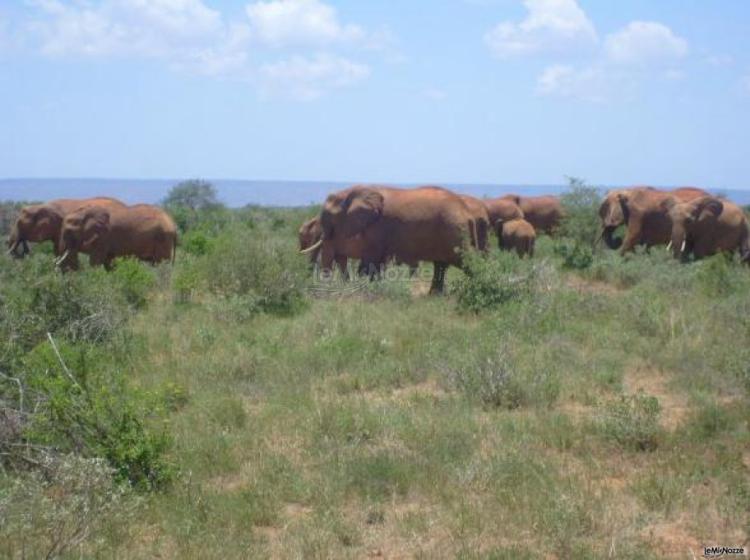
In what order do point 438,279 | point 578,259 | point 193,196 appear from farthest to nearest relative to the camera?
point 193,196
point 578,259
point 438,279

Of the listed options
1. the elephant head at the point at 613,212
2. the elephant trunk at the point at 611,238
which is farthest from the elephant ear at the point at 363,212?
the elephant trunk at the point at 611,238

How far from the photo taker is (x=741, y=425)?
684 cm

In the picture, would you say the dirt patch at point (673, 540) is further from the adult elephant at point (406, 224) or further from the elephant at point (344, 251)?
the elephant at point (344, 251)

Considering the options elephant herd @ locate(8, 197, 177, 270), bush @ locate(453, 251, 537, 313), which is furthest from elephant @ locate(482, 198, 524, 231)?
bush @ locate(453, 251, 537, 313)

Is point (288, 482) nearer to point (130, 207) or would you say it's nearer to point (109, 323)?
point (109, 323)

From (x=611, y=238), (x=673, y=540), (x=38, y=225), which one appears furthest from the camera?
(x=611, y=238)

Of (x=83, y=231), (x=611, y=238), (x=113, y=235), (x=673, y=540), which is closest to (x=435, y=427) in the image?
(x=673, y=540)

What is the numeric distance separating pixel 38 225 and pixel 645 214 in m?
12.9

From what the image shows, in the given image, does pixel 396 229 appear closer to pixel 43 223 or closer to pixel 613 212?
pixel 613 212

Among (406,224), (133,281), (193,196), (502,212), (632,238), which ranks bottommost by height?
(193,196)

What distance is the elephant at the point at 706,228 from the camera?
19.3 metres

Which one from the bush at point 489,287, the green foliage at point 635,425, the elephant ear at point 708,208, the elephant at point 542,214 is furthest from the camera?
the elephant at point 542,214

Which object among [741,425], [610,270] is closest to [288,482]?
[741,425]

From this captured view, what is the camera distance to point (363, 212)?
1529 cm
